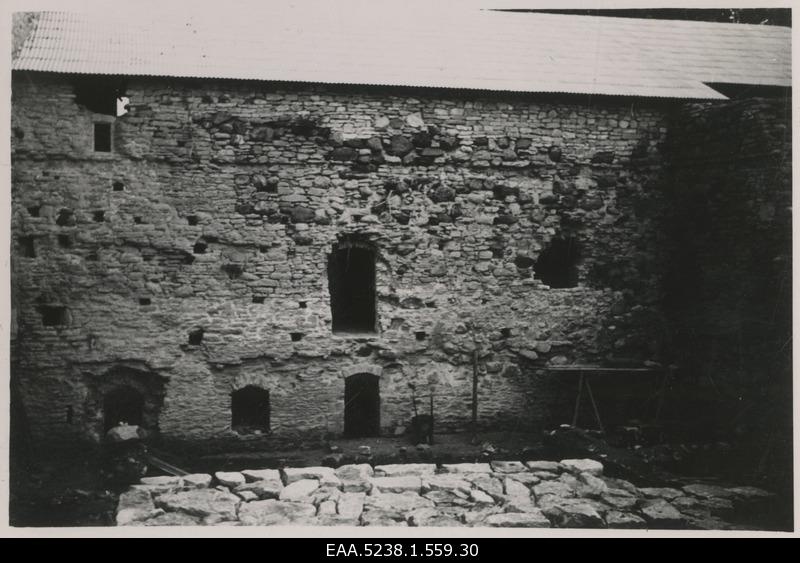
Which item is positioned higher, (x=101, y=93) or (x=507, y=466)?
(x=101, y=93)

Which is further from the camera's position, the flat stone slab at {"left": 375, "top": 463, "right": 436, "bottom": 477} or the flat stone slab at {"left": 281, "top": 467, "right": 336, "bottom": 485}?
the flat stone slab at {"left": 375, "top": 463, "right": 436, "bottom": 477}

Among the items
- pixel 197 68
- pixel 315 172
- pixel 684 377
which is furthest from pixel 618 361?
pixel 197 68

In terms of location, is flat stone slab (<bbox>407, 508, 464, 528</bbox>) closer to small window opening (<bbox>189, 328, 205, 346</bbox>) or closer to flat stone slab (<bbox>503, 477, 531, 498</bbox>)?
flat stone slab (<bbox>503, 477, 531, 498</bbox>)

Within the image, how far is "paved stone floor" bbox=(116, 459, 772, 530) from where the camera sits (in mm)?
6805

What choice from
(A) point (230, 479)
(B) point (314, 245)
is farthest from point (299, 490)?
(B) point (314, 245)

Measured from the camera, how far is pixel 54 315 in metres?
8.57

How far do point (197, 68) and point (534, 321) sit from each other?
Answer: 614 cm

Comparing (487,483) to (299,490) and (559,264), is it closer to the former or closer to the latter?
(299,490)

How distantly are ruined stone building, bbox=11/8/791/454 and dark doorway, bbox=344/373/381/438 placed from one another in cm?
3

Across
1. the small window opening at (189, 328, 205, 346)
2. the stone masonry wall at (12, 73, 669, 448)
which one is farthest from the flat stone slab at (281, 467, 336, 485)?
the small window opening at (189, 328, 205, 346)

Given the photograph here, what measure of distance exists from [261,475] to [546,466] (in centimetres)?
368

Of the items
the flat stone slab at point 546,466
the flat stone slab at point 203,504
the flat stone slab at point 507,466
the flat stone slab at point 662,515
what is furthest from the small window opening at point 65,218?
the flat stone slab at point 662,515

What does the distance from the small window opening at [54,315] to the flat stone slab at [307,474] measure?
3.76 m

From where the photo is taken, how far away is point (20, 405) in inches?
329
